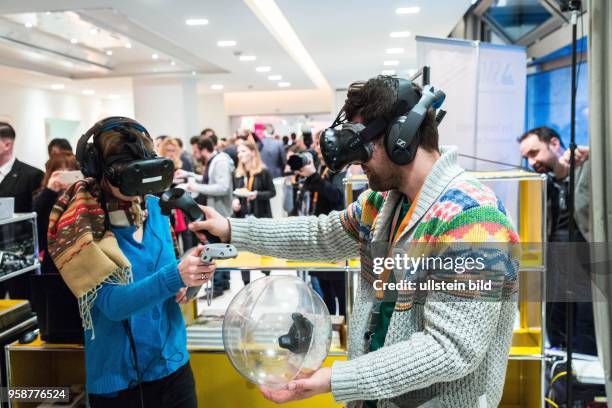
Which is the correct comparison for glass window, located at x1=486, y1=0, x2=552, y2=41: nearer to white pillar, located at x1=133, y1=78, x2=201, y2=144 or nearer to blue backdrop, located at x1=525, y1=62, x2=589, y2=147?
blue backdrop, located at x1=525, y1=62, x2=589, y2=147

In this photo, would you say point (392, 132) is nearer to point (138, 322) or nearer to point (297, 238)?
point (297, 238)

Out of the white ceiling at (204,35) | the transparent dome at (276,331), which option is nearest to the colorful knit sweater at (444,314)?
the transparent dome at (276,331)

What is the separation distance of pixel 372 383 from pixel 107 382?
94cm

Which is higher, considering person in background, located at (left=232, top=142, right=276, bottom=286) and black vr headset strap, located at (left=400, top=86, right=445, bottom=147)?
black vr headset strap, located at (left=400, top=86, right=445, bottom=147)

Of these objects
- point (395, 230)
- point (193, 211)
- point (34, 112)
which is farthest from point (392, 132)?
point (34, 112)

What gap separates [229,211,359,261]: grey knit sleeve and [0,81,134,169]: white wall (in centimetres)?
1191

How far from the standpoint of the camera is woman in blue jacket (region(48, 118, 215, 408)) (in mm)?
1442

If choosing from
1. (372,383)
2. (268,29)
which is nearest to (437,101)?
(372,383)

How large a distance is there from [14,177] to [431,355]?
3.79m

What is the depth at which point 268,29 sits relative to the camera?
7160 mm

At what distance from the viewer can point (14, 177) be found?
12.6ft

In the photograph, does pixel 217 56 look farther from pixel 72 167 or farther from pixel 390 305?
pixel 390 305

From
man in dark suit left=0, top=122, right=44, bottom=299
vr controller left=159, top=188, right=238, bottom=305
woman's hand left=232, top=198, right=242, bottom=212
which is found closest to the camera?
vr controller left=159, top=188, right=238, bottom=305

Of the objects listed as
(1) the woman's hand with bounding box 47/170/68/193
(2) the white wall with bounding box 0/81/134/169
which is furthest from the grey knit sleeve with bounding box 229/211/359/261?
(2) the white wall with bounding box 0/81/134/169
